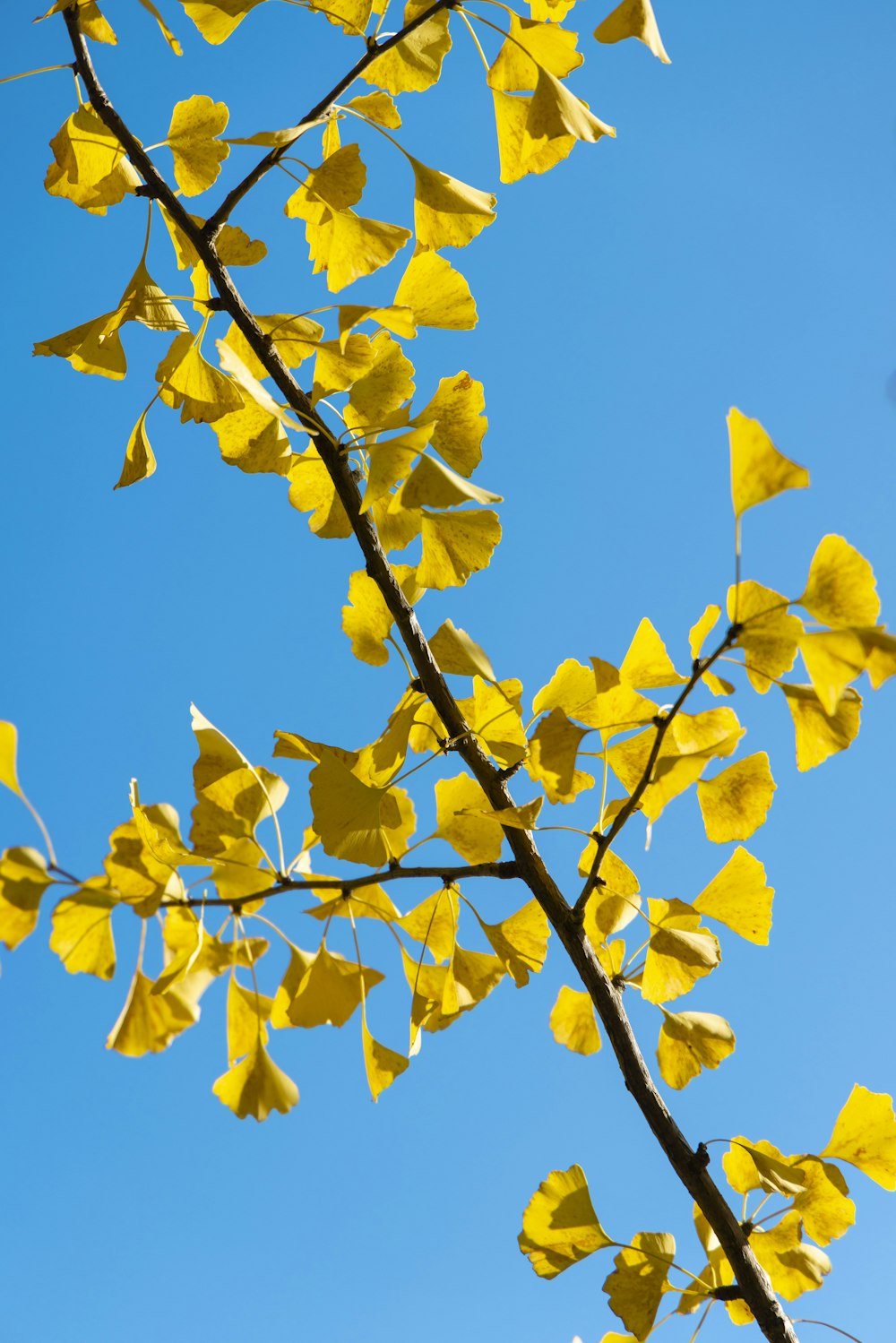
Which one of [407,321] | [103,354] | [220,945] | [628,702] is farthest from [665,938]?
[103,354]

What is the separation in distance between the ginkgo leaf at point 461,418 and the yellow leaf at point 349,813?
0.19 meters

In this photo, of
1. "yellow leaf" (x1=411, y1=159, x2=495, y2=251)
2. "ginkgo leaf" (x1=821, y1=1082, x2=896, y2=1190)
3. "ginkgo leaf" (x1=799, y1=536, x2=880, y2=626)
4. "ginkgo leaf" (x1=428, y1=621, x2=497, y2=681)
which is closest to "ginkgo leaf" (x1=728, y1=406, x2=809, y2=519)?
"ginkgo leaf" (x1=799, y1=536, x2=880, y2=626)

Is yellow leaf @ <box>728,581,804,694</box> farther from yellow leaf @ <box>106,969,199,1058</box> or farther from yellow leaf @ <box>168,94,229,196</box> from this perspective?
yellow leaf @ <box>168,94,229,196</box>

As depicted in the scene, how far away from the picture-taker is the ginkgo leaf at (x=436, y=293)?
2.03ft

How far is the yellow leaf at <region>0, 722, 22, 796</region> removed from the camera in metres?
0.50

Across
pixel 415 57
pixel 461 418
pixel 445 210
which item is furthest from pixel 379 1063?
pixel 415 57

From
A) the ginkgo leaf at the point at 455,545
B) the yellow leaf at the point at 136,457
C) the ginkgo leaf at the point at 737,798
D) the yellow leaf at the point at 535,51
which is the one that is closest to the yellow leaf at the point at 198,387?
the yellow leaf at the point at 136,457

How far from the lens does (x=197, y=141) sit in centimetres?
67

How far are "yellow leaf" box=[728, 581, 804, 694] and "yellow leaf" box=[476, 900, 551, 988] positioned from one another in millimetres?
215

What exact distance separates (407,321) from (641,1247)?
1.73 ft

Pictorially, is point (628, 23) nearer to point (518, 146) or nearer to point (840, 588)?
point (518, 146)

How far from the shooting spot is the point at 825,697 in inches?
16.4

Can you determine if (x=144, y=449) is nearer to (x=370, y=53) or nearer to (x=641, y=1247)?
(x=370, y=53)

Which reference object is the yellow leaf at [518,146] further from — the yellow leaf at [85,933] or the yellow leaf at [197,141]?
the yellow leaf at [85,933]
